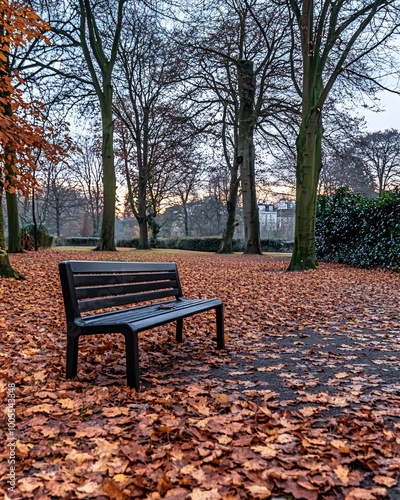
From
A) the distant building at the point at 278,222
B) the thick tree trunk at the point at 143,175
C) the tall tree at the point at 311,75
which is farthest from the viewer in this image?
the distant building at the point at 278,222

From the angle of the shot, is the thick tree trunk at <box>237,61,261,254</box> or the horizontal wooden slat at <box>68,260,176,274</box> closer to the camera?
the horizontal wooden slat at <box>68,260,176,274</box>

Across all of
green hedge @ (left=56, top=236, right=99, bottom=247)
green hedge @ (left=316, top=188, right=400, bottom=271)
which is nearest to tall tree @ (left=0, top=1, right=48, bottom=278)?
green hedge @ (left=316, top=188, right=400, bottom=271)

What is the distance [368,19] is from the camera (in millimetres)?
10367

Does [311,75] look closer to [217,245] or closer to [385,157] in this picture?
[217,245]

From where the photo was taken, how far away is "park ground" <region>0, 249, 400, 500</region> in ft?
6.04

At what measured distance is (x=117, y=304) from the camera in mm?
3508

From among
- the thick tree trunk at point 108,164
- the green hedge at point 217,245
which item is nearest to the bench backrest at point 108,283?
the thick tree trunk at point 108,164

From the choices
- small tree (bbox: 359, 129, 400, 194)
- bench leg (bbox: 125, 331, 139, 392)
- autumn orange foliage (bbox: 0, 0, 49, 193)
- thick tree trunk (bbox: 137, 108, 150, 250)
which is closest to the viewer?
bench leg (bbox: 125, 331, 139, 392)

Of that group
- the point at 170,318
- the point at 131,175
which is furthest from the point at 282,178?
the point at 170,318

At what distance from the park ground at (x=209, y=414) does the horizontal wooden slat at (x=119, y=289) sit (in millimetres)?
604

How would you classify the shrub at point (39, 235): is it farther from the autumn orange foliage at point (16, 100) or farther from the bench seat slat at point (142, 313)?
the bench seat slat at point (142, 313)

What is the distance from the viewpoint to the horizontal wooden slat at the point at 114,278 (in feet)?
10.4

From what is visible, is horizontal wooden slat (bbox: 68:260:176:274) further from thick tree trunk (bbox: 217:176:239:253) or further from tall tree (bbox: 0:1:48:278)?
thick tree trunk (bbox: 217:176:239:253)

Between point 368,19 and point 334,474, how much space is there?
11439 mm
